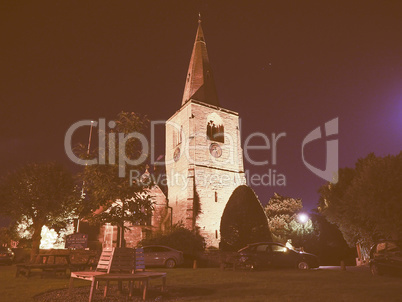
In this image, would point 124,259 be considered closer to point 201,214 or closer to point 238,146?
point 201,214

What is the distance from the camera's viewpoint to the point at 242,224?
27.2 m

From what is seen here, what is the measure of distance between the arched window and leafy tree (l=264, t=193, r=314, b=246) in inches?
503

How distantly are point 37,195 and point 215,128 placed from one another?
74.6 feet

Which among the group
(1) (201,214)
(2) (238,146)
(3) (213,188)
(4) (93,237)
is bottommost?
(4) (93,237)

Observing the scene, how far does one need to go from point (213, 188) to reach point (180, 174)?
4569mm

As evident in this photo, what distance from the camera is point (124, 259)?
8781 millimetres

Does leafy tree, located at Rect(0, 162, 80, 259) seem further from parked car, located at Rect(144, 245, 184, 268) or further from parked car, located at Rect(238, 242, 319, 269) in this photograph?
parked car, located at Rect(238, 242, 319, 269)

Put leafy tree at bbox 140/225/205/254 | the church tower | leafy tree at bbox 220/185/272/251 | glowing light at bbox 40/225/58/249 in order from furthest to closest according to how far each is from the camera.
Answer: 1. the church tower
2. glowing light at bbox 40/225/58/249
3. leafy tree at bbox 220/185/272/251
4. leafy tree at bbox 140/225/205/254

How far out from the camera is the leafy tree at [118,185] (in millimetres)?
12664

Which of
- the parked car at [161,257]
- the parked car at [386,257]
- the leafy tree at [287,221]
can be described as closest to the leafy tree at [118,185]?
the parked car at [161,257]

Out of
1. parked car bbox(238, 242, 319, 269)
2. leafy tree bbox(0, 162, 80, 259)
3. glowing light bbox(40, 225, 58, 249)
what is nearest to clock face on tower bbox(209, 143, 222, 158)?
leafy tree bbox(0, 162, 80, 259)

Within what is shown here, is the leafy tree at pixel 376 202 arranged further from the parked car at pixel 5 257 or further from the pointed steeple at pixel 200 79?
the parked car at pixel 5 257

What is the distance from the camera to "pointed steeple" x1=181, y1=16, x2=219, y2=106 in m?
42.7

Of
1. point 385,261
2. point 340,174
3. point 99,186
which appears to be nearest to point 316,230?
point 340,174
